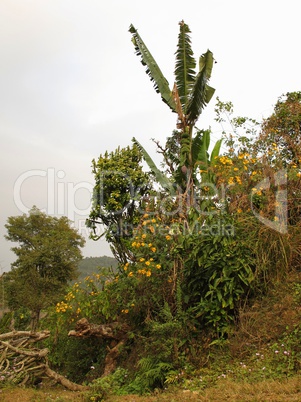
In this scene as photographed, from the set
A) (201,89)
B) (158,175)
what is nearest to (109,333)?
(158,175)

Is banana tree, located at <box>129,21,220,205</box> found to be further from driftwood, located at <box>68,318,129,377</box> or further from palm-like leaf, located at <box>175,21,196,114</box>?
driftwood, located at <box>68,318,129,377</box>

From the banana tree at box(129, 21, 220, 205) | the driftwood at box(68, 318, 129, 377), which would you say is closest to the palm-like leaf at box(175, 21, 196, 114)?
the banana tree at box(129, 21, 220, 205)

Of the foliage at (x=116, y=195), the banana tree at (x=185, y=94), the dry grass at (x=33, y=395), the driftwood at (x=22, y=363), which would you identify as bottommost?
the dry grass at (x=33, y=395)

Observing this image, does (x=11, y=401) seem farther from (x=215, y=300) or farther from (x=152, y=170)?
(x=152, y=170)

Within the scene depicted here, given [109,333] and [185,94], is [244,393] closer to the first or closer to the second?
[109,333]

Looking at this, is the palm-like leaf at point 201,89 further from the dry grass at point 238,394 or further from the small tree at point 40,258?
the small tree at point 40,258

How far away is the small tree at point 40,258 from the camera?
23703mm

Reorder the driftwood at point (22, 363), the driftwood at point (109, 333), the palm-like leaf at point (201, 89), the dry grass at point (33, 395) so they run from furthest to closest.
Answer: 1. the palm-like leaf at point (201, 89)
2. the driftwood at point (109, 333)
3. the driftwood at point (22, 363)
4. the dry grass at point (33, 395)

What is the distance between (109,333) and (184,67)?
246 inches

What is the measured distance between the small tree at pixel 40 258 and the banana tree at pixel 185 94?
46.4 feet

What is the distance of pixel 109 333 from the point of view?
7.57m

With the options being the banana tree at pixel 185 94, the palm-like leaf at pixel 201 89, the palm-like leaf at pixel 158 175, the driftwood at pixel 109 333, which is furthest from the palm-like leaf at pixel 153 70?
the driftwood at pixel 109 333

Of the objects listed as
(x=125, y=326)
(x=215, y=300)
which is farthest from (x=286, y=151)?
(x=125, y=326)

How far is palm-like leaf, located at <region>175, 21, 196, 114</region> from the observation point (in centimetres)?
986
